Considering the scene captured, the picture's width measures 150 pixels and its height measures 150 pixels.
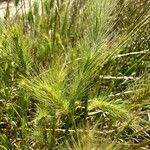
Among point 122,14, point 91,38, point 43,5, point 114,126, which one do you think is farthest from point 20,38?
point 43,5

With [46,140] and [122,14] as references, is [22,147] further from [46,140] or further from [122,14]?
[122,14]

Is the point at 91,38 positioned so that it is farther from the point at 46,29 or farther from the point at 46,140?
the point at 46,29

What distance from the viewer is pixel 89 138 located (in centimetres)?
86

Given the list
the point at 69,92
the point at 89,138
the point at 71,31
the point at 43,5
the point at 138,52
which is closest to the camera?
the point at 89,138

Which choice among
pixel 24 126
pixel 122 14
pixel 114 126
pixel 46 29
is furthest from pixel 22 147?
pixel 122 14

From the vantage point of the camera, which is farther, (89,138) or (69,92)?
(69,92)

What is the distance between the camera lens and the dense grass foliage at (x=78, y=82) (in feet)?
3.18

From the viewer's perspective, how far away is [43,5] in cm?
186

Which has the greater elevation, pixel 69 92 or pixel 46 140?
pixel 69 92

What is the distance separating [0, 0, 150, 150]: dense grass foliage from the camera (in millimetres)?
968

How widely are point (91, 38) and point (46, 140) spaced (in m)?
0.37

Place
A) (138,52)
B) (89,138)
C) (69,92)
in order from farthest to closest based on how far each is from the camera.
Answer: (138,52) → (69,92) → (89,138)

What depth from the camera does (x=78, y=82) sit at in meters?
0.94

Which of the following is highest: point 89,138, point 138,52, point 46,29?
point 46,29
